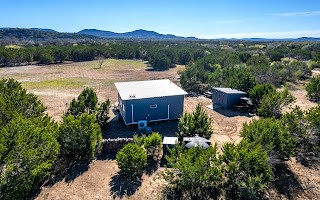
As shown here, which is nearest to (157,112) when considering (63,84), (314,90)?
(314,90)

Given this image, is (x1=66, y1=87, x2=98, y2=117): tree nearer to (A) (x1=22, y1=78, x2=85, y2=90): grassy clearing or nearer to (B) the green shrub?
(B) the green shrub

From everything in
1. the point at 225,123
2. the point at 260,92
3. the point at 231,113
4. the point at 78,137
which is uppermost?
the point at 260,92

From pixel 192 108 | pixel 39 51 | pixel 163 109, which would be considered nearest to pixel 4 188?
pixel 163 109

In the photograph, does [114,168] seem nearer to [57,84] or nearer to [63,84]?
[63,84]

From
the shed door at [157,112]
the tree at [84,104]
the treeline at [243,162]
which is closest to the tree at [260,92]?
the shed door at [157,112]

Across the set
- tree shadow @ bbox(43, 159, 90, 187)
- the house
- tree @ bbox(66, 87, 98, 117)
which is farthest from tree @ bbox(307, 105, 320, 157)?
tree @ bbox(66, 87, 98, 117)

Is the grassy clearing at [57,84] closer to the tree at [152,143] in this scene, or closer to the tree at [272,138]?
the tree at [152,143]
